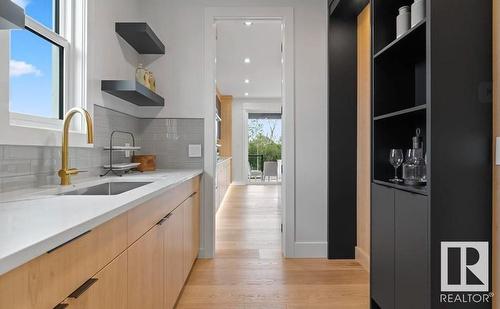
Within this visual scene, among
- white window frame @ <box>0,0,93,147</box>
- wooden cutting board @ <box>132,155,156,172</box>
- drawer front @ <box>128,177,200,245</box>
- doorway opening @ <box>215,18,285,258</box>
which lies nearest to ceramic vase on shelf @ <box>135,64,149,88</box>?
wooden cutting board @ <box>132,155,156,172</box>

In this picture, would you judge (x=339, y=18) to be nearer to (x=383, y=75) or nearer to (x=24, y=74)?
(x=383, y=75)

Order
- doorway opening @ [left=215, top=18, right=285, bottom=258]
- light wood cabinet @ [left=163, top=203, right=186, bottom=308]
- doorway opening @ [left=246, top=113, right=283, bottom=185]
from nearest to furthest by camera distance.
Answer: light wood cabinet @ [left=163, top=203, right=186, bottom=308] < doorway opening @ [left=215, top=18, right=285, bottom=258] < doorway opening @ [left=246, top=113, right=283, bottom=185]

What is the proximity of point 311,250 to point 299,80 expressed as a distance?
162 centimetres

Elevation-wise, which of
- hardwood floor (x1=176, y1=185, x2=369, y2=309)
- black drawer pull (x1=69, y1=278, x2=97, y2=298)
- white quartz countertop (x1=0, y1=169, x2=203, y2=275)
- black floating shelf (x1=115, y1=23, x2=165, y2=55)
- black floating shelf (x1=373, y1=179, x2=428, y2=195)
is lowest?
hardwood floor (x1=176, y1=185, x2=369, y2=309)

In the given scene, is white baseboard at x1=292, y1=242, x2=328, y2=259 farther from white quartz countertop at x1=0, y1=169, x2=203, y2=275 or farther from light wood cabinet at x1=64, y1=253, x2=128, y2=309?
light wood cabinet at x1=64, y1=253, x2=128, y2=309

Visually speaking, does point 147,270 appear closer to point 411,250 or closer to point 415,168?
point 411,250

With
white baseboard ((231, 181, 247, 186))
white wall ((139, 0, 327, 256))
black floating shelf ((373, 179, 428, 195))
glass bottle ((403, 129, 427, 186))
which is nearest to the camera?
black floating shelf ((373, 179, 428, 195))

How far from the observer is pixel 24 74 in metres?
1.88

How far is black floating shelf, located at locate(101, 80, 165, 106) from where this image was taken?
8.29 ft

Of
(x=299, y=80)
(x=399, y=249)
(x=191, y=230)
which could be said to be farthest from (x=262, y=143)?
(x=399, y=249)

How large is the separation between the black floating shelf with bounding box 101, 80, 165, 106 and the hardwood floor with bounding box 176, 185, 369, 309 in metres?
1.49

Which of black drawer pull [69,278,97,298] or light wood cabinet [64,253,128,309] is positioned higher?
black drawer pull [69,278,97,298]

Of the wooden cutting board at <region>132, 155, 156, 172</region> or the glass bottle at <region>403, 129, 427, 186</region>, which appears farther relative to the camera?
the wooden cutting board at <region>132, 155, 156, 172</region>

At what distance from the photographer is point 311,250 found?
3428mm
